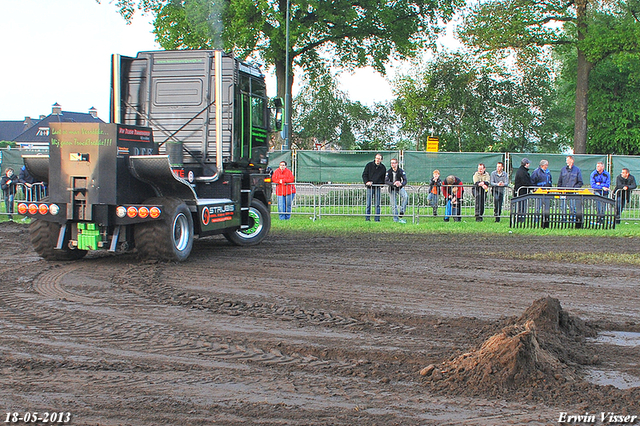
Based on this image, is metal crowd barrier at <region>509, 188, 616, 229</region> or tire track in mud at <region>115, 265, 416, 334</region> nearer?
tire track in mud at <region>115, 265, 416, 334</region>

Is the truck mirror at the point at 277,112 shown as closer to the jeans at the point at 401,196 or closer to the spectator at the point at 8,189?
the jeans at the point at 401,196

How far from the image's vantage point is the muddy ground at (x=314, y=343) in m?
4.23

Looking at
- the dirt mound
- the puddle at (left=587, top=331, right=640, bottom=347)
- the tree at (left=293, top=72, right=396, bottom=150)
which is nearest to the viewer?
the dirt mound

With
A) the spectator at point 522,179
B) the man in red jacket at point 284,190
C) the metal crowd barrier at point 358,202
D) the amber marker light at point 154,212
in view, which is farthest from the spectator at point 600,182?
the amber marker light at point 154,212

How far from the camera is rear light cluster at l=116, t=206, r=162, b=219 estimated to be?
974cm

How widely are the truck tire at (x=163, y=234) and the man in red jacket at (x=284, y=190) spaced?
862cm

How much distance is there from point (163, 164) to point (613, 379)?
7084 mm

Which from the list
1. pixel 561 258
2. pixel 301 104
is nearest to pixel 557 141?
pixel 301 104

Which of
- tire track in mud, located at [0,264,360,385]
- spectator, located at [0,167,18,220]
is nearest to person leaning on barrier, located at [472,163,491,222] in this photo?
tire track in mud, located at [0,264,360,385]

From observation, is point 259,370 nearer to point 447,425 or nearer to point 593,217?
point 447,425

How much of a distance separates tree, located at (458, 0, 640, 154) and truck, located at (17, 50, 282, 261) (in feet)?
72.5

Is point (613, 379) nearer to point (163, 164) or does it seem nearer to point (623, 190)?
point (163, 164)

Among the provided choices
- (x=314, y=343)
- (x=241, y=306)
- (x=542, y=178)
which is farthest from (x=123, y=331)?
(x=542, y=178)

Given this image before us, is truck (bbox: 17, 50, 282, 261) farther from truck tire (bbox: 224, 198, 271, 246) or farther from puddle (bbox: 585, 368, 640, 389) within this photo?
puddle (bbox: 585, 368, 640, 389)
